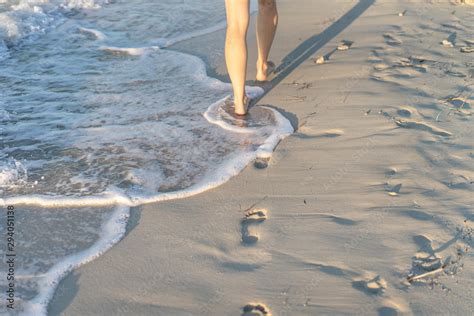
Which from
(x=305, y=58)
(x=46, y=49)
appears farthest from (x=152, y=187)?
(x=46, y=49)

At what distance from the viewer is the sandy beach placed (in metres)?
2.39

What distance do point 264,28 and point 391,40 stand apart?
1398 mm

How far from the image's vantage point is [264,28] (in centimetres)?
463

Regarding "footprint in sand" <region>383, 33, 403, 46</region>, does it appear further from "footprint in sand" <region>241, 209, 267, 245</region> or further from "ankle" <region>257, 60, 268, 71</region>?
"footprint in sand" <region>241, 209, 267, 245</region>

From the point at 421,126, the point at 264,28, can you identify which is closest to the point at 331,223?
the point at 421,126

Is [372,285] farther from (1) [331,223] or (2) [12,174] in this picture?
(2) [12,174]

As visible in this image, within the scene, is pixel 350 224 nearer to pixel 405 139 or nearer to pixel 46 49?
pixel 405 139

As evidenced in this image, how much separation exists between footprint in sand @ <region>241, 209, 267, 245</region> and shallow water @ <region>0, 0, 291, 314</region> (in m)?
0.43

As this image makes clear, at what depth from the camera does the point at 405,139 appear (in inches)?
138

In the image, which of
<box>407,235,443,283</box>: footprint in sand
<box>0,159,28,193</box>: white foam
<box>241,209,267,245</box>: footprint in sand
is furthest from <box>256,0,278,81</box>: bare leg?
<box>407,235,443,283</box>: footprint in sand

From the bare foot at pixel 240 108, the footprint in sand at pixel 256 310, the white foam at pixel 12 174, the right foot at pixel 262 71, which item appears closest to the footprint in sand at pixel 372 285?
the footprint in sand at pixel 256 310

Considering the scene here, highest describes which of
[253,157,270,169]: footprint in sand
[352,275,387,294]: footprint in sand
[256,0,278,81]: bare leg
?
[256,0,278,81]: bare leg

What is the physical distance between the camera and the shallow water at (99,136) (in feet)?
9.74

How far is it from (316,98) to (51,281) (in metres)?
2.48
